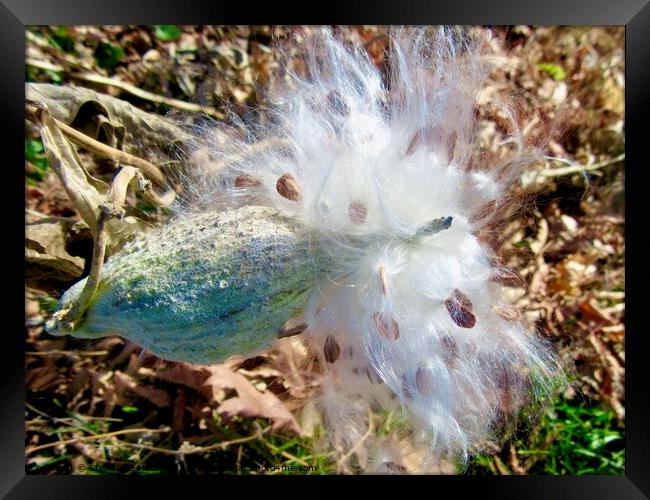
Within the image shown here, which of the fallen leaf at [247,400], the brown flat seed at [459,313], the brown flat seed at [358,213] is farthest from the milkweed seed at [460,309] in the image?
the fallen leaf at [247,400]

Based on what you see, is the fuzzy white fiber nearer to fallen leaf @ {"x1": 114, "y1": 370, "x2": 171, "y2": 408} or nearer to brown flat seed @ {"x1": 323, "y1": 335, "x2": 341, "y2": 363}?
brown flat seed @ {"x1": 323, "y1": 335, "x2": 341, "y2": 363}

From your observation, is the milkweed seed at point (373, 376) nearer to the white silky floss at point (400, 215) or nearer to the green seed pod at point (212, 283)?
the white silky floss at point (400, 215)

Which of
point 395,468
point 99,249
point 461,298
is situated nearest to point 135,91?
point 99,249

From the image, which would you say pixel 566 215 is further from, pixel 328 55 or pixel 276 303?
pixel 276 303

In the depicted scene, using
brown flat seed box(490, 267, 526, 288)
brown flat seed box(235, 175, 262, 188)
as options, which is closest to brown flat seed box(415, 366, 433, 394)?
brown flat seed box(490, 267, 526, 288)

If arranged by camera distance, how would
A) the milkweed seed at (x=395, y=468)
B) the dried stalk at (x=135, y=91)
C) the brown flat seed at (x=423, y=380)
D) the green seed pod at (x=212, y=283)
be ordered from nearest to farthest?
the green seed pod at (x=212, y=283), the brown flat seed at (x=423, y=380), the milkweed seed at (x=395, y=468), the dried stalk at (x=135, y=91)

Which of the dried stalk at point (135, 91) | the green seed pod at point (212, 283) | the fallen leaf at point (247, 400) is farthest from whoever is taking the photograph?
the fallen leaf at point (247, 400)

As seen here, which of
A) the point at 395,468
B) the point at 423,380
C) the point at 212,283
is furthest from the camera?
the point at 395,468
